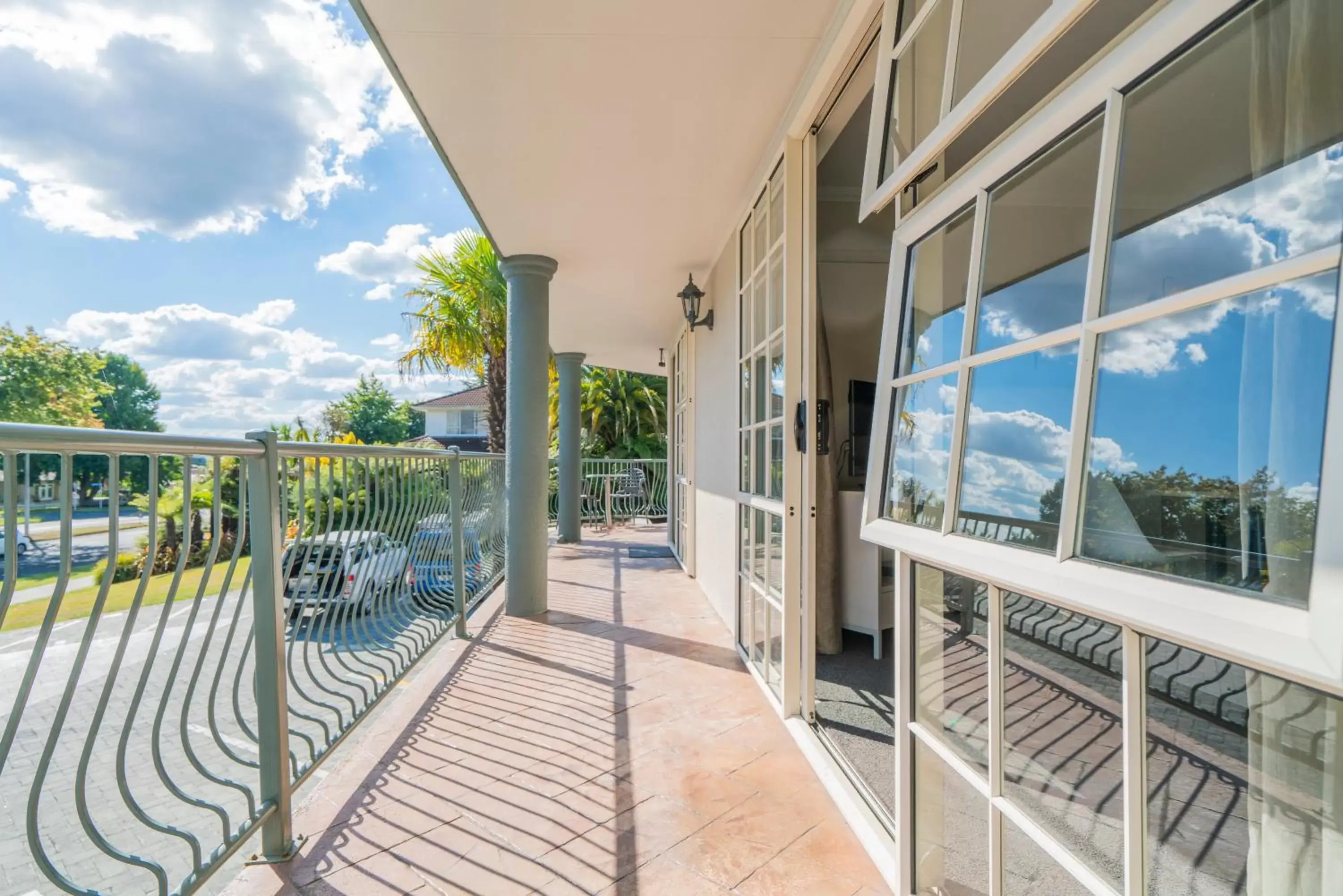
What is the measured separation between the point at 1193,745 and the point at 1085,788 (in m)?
0.23

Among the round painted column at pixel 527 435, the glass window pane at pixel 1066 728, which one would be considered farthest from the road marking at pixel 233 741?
the glass window pane at pixel 1066 728

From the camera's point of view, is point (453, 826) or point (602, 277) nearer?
point (453, 826)

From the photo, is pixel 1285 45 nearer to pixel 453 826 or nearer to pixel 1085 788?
pixel 1085 788

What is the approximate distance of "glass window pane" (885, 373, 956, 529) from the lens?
125 centimetres

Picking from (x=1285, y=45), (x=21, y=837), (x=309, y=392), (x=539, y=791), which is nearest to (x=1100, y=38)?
(x=1285, y=45)

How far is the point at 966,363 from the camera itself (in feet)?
3.82

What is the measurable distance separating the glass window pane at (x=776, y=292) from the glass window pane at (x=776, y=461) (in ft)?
1.46

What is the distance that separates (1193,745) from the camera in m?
0.72

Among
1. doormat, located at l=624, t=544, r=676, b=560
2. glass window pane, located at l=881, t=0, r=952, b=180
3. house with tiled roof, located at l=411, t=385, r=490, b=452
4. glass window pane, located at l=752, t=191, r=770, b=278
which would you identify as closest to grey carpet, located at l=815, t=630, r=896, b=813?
glass window pane, located at l=881, t=0, r=952, b=180

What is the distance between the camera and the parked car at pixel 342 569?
190 centimetres

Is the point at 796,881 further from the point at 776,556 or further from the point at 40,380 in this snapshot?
the point at 40,380

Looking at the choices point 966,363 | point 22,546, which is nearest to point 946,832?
point 966,363

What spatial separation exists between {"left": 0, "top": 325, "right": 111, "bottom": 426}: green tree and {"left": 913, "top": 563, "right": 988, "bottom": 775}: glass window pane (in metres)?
21.8

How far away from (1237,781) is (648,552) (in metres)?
6.40
